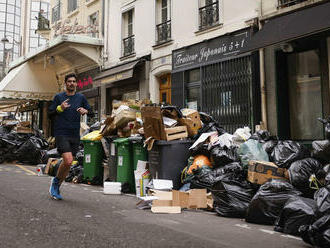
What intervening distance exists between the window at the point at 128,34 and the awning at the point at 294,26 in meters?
7.05

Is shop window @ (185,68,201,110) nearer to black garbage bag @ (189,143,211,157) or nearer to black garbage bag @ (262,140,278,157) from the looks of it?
black garbage bag @ (189,143,211,157)

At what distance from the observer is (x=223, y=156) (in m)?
6.11

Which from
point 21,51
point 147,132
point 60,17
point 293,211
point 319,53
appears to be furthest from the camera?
point 21,51

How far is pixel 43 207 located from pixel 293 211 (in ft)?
10.4

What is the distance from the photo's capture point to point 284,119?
29.4ft

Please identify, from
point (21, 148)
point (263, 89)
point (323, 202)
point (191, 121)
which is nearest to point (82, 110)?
point (191, 121)

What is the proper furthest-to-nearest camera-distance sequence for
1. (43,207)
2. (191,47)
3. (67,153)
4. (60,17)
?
(60,17) < (191,47) < (67,153) < (43,207)

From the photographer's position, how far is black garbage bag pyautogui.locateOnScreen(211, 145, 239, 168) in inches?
240

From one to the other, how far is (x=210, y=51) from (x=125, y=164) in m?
4.99

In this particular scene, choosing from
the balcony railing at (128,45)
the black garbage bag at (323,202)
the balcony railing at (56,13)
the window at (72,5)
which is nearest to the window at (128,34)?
the balcony railing at (128,45)

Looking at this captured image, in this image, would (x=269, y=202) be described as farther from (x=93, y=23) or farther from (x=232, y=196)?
(x=93, y=23)

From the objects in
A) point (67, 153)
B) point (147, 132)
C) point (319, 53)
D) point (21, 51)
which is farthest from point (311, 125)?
point (21, 51)

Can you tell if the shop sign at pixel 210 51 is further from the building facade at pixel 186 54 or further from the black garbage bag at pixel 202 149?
the black garbage bag at pixel 202 149

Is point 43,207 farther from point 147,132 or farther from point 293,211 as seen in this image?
point 293,211
